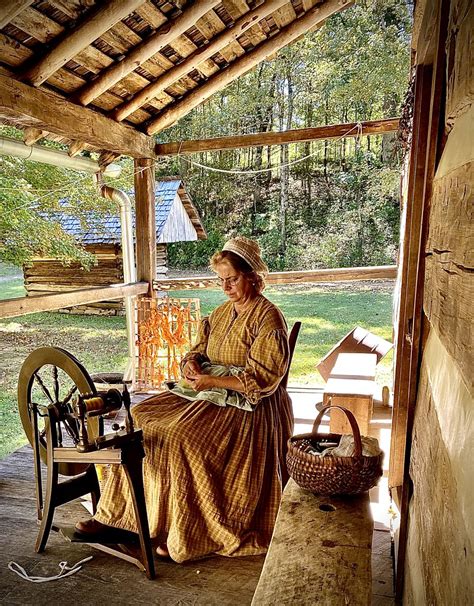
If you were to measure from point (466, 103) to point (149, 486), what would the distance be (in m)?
2.10

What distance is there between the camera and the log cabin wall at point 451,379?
0.84m

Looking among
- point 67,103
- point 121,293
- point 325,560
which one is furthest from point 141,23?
point 325,560

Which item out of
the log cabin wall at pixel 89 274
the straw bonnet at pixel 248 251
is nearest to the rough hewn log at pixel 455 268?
the straw bonnet at pixel 248 251

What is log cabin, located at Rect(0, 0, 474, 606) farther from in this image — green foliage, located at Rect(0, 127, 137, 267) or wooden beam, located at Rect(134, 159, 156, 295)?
green foliage, located at Rect(0, 127, 137, 267)

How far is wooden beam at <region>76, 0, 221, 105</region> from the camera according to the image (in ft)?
10.8

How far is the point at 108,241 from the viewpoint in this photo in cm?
1082

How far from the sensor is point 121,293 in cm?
477

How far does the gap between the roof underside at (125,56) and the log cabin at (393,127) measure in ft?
0.04

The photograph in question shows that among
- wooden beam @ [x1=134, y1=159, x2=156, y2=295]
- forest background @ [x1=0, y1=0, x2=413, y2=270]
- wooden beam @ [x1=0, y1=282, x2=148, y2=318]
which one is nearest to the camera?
wooden beam @ [x1=0, y1=282, x2=148, y2=318]

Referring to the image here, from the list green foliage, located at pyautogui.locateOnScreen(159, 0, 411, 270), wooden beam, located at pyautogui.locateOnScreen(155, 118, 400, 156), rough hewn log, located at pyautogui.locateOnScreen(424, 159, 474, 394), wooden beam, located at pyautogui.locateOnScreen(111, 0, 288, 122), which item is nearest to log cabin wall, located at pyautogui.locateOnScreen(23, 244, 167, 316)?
green foliage, located at pyautogui.locateOnScreen(159, 0, 411, 270)

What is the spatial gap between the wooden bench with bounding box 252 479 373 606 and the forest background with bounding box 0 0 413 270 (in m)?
9.99

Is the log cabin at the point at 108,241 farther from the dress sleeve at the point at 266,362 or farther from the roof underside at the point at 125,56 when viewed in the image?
the dress sleeve at the point at 266,362

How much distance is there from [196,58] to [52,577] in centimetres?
348

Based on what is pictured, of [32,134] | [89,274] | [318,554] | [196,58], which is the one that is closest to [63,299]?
[32,134]
